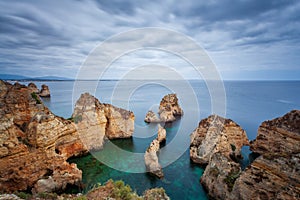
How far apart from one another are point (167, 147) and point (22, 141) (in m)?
18.0

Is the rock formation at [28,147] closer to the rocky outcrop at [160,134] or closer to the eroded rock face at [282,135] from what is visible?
the rocky outcrop at [160,134]

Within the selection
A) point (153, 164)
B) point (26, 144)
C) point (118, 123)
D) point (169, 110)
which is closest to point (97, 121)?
point (118, 123)

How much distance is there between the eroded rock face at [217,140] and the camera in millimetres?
19281

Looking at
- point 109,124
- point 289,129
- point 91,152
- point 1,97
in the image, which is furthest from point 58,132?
point 289,129

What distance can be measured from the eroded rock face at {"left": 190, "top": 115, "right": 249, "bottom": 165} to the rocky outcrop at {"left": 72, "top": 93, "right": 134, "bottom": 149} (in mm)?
12064

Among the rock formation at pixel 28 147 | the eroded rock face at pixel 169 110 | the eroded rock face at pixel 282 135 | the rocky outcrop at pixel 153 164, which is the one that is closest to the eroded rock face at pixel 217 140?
the eroded rock face at pixel 282 135

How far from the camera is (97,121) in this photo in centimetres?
2303

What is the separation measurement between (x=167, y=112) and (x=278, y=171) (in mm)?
31640

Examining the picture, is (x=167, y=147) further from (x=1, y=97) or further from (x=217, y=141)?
(x=1, y=97)

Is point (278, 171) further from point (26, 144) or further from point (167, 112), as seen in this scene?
point (167, 112)

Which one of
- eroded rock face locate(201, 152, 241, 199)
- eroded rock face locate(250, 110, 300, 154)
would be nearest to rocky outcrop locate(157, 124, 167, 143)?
eroded rock face locate(201, 152, 241, 199)

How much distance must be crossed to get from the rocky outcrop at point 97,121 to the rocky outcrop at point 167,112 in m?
12.5

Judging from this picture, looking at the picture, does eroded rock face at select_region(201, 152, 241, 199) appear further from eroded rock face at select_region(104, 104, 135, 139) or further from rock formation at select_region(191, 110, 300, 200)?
eroded rock face at select_region(104, 104, 135, 139)

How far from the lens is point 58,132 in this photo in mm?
16234
